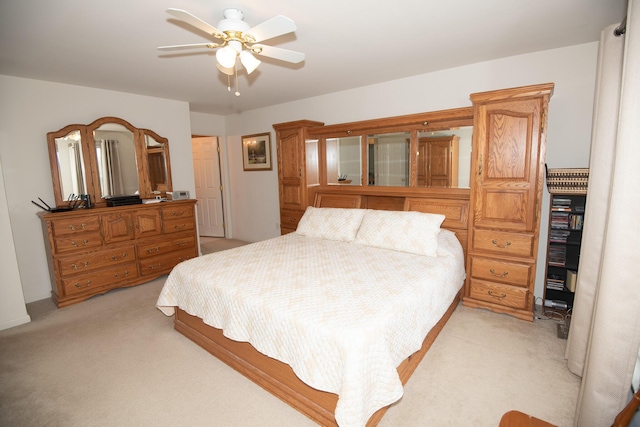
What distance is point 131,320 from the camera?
285 centimetres

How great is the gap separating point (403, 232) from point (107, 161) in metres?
3.79

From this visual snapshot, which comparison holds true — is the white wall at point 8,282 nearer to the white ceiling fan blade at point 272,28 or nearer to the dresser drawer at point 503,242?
the white ceiling fan blade at point 272,28

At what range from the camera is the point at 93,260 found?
11.0ft

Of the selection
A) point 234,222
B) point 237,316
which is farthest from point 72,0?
point 234,222

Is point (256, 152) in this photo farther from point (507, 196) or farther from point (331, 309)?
point (331, 309)

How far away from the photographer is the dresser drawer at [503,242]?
102 inches

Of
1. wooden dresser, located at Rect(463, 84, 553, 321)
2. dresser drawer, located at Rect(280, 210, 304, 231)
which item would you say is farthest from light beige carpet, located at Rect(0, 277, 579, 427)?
dresser drawer, located at Rect(280, 210, 304, 231)

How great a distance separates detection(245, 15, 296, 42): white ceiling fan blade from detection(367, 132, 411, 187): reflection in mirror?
2.12 metres

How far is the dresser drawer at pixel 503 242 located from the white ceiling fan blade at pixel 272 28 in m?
2.38

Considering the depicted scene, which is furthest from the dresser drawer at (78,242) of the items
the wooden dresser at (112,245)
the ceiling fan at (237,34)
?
the ceiling fan at (237,34)

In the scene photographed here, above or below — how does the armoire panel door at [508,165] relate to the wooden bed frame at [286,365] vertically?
above

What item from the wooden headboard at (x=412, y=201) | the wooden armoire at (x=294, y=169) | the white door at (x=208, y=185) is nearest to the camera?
the wooden headboard at (x=412, y=201)

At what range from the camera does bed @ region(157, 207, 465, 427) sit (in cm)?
145

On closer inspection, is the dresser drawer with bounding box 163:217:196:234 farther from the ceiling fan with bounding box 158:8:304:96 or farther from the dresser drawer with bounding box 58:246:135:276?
the ceiling fan with bounding box 158:8:304:96
